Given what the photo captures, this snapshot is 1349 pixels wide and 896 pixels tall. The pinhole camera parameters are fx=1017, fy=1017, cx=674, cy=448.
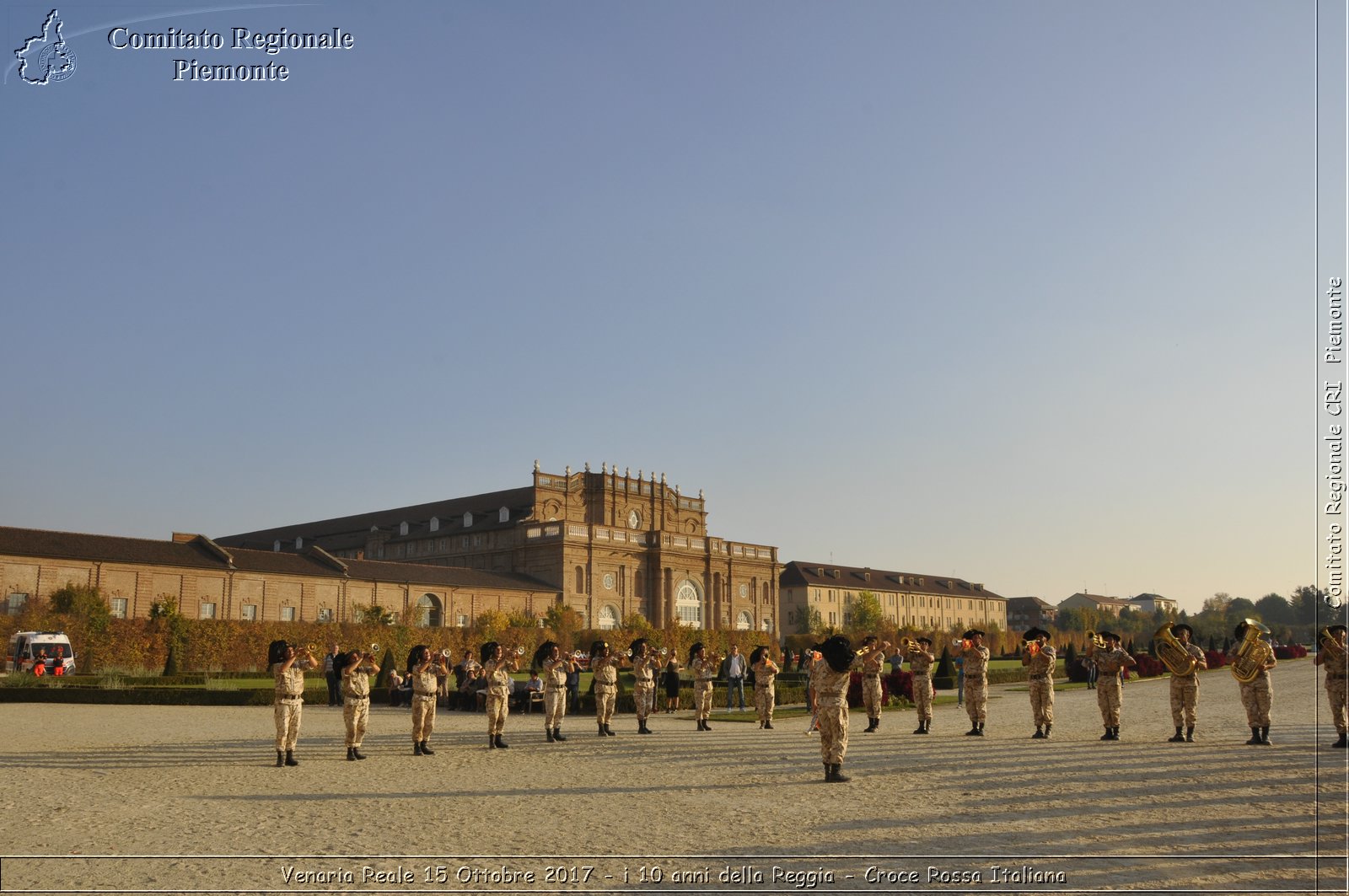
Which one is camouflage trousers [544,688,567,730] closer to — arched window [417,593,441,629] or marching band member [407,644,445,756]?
marching band member [407,644,445,756]

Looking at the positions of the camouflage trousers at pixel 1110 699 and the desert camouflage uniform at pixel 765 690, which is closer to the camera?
the camouflage trousers at pixel 1110 699

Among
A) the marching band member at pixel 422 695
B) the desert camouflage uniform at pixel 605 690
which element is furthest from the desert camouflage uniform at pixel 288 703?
the desert camouflage uniform at pixel 605 690

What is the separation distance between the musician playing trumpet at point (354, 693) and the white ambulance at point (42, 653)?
86.6 ft

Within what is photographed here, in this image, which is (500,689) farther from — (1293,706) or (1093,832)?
(1293,706)

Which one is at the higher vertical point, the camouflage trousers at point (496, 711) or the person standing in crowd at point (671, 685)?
the camouflage trousers at point (496, 711)

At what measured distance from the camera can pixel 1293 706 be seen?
24.4 m

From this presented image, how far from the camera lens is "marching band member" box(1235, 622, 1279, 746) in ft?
51.8

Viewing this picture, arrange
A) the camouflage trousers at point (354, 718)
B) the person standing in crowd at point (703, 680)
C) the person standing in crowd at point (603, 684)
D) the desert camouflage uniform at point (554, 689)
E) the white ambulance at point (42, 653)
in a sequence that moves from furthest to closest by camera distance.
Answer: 1. the white ambulance at point (42, 653)
2. the person standing in crowd at point (703, 680)
3. the person standing in crowd at point (603, 684)
4. the desert camouflage uniform at point (554, 689)
5. the camouflage trousers at point (354, 718)

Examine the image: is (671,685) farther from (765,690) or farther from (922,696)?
(922,696)

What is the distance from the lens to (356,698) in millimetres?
14797

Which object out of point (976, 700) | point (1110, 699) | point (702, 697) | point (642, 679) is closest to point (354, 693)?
point (642, 679)

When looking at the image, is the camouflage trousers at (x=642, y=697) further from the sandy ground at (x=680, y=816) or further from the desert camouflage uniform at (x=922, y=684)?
the desert camouflage uniform at (x=922, y=684)

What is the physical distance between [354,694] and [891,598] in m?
105

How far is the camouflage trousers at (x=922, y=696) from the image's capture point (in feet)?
61.2
